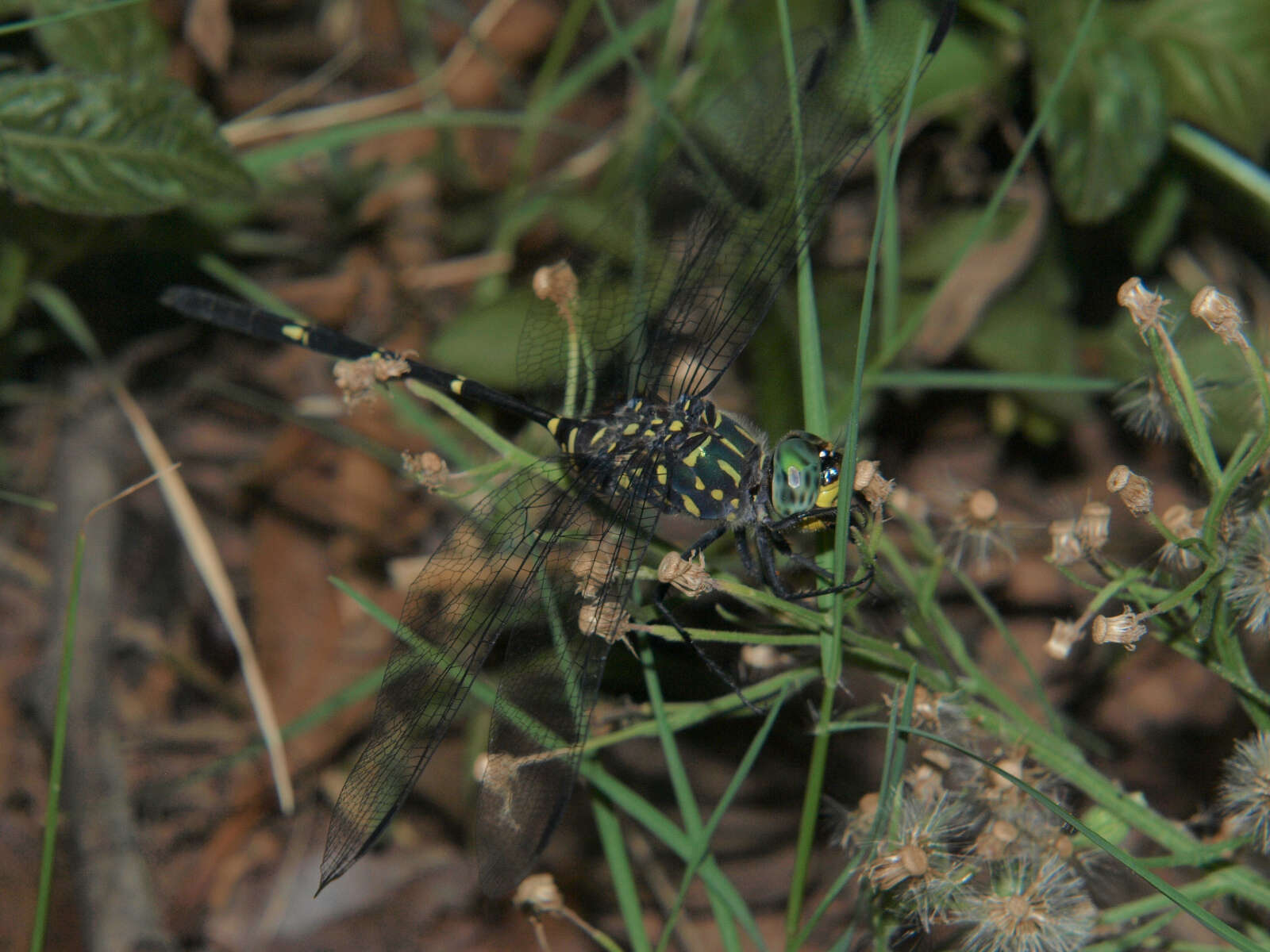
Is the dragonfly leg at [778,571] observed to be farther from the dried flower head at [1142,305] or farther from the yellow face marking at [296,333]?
the yellow face marking at [296,333]

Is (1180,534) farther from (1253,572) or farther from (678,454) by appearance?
(678,454)

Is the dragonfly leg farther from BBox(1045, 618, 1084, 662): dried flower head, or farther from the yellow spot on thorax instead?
BBox(1045, 618, 1084, 662): dried flower head

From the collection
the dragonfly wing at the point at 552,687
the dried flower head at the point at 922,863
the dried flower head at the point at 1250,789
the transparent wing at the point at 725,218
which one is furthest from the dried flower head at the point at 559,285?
the dried flower head at the point at 1250,789

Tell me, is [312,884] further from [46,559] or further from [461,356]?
[461,356]

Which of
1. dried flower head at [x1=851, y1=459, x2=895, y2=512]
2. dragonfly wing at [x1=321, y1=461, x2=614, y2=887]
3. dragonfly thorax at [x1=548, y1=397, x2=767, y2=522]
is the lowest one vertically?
dragonfly wing at [x1=321, y1=461, x2=614, y2=887]

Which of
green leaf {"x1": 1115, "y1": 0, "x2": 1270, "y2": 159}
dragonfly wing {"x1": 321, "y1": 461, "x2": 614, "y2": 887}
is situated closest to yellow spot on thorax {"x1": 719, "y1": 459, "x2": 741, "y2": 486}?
dragonfly wing {"x1": 321, "y1": 461, "x2": 614, "y2": 887}

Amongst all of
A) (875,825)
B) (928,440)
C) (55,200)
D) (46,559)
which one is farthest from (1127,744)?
(46,559)

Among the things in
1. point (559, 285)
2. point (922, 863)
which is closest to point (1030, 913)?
point (922, 863)
